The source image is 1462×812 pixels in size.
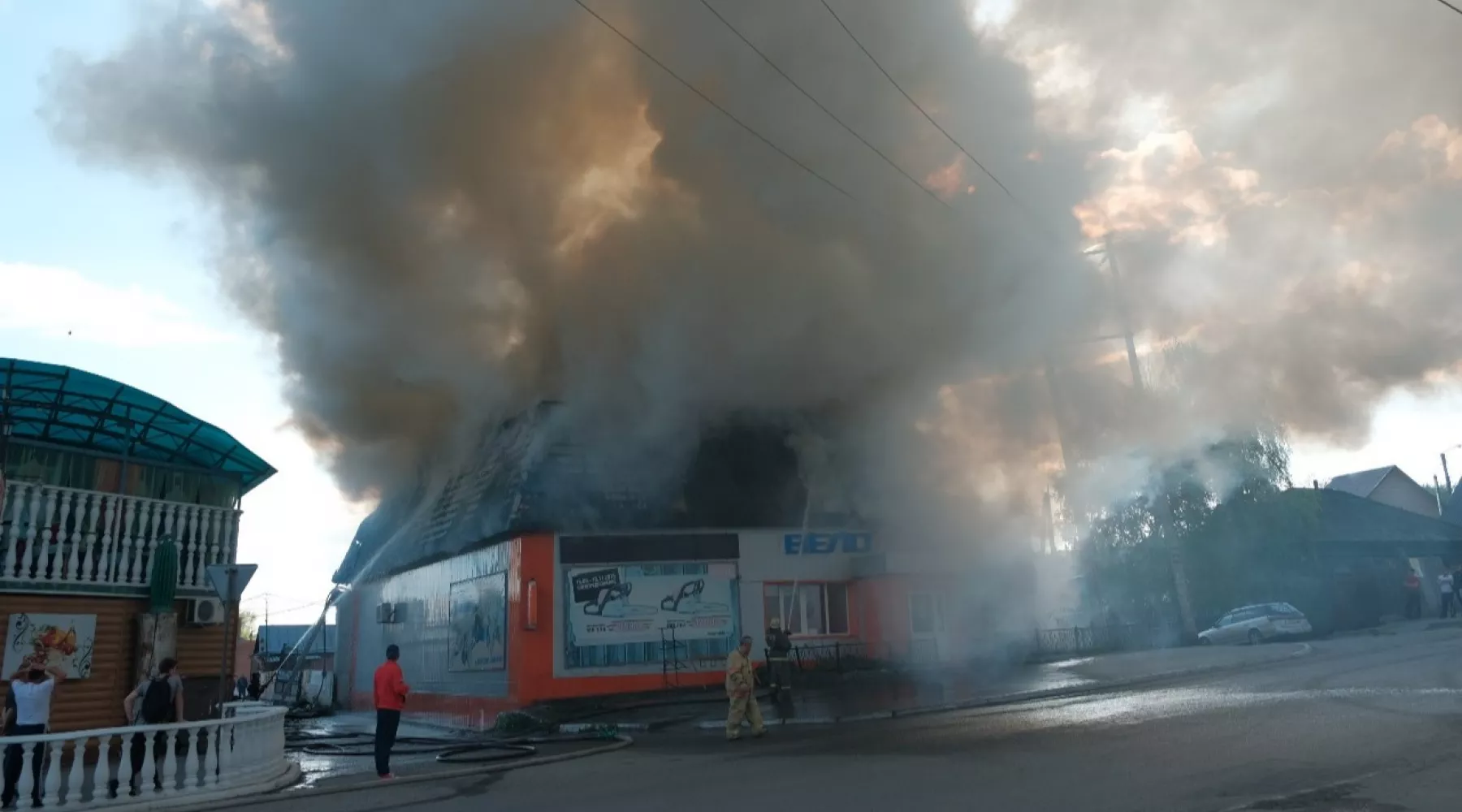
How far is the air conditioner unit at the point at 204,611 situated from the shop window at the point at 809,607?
9.78m

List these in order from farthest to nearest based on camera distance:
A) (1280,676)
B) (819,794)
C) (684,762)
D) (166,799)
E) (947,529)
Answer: (947,529)
(1280,676)
(684,762)
(166,799)
(819,794)

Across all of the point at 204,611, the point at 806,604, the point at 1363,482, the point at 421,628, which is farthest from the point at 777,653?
the point at 1363,482

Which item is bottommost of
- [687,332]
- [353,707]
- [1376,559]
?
[353,707]

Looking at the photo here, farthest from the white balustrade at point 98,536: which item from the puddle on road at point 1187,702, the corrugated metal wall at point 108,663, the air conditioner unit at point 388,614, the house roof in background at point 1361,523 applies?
the house roof in background at point 1361,523

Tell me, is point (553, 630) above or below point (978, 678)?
above

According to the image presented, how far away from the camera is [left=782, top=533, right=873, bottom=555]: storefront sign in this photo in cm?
1984

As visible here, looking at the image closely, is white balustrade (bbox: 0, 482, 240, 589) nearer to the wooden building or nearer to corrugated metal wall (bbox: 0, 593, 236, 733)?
the wooden building

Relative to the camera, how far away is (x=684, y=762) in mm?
9914

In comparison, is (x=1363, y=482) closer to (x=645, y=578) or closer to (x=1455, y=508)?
(x=1455, y=508)

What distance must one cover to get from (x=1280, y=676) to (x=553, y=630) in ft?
38.7

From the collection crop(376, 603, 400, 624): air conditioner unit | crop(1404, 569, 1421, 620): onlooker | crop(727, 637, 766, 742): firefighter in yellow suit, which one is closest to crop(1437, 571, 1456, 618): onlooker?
crop(1404, 569, 1421, 620): onlooker

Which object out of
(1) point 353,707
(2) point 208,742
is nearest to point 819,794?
(2) point 208,742

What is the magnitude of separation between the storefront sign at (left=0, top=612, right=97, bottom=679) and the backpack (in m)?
2.79

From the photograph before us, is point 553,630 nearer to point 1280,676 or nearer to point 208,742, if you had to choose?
point 208,742
